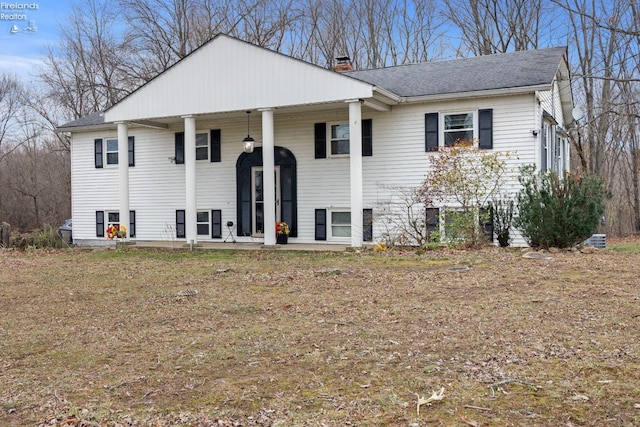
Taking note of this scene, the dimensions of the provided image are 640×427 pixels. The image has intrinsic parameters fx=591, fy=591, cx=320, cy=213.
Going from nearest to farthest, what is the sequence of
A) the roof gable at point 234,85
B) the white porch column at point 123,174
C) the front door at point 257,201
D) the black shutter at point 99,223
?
the roof gable at point 234,85 < the white porch column at point 123,174 < the front door at point 257,201 < the black shutter at point 99,223

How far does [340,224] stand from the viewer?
16250 millimetres

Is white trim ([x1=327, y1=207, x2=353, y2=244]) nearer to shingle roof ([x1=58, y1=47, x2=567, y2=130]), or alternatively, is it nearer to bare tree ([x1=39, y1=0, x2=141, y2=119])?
shingle roof ([x1=58, y1=47, x2=567, y2=130])

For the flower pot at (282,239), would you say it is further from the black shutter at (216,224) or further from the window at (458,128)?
the window at (458,128)

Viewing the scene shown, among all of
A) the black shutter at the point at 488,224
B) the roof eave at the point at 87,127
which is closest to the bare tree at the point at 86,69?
the roof eave at the point at 87,127

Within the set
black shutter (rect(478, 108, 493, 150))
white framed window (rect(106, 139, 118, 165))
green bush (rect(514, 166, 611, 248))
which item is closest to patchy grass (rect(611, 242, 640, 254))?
green bush (rect(514, 166, 611, 248))

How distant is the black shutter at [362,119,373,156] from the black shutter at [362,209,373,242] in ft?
5.13

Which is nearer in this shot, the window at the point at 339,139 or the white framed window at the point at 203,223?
the window at the point at 339,139

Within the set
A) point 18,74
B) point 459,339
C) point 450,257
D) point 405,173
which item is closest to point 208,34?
point 18,74

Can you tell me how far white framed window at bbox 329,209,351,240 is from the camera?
53.1ft

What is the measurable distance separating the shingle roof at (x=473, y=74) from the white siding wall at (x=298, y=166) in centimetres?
41

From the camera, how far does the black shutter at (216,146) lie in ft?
58.3

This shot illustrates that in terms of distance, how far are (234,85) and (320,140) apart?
2827 millimetres

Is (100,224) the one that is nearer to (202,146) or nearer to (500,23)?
(202,146)

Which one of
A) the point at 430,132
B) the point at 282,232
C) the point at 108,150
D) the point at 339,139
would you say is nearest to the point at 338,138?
the point at 339,139
